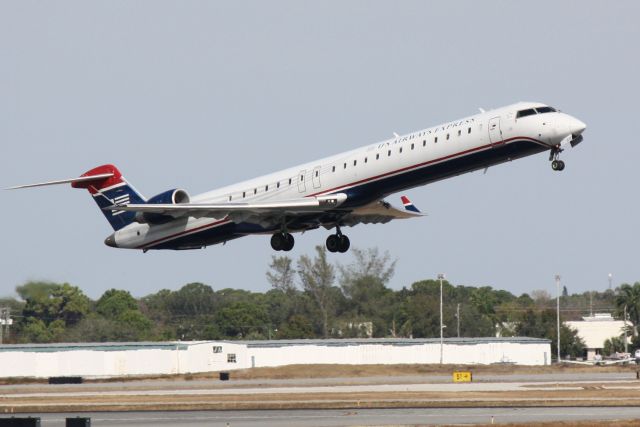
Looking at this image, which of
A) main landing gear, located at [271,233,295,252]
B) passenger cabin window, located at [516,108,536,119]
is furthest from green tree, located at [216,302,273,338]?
passenger cabin window, located at [516,108,536,119]

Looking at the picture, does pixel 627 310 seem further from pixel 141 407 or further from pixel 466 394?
pixel 141 407

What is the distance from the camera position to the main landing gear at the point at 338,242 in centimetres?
4528

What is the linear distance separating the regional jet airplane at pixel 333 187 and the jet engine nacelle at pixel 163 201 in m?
0.04

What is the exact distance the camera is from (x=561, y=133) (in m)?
37.7

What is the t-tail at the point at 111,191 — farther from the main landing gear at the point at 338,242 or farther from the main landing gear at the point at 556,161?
the main landing gear at the point at 556,161

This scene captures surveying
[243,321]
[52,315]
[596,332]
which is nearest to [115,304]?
[243,321]

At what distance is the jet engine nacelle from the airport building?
26.1m

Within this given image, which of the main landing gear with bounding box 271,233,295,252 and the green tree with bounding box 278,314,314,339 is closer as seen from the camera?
the main landing gear with bounding box 271,233,295,252

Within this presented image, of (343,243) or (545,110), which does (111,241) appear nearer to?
(343,243)

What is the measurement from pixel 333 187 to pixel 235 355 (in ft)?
116

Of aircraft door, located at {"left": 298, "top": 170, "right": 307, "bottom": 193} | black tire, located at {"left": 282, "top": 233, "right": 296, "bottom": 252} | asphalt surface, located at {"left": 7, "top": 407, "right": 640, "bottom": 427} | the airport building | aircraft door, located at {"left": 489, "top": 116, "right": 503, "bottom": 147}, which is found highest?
aircraft door, located at {"left": 489, "top": 116, "right": 503, "bottom": 147}

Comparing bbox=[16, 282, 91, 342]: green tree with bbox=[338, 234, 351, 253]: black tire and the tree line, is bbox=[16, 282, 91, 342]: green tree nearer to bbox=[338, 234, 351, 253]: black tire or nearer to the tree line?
the tree line

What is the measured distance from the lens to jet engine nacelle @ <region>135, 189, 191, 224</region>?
45.2m

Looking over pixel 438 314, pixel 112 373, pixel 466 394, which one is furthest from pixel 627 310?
pixel 466 394
